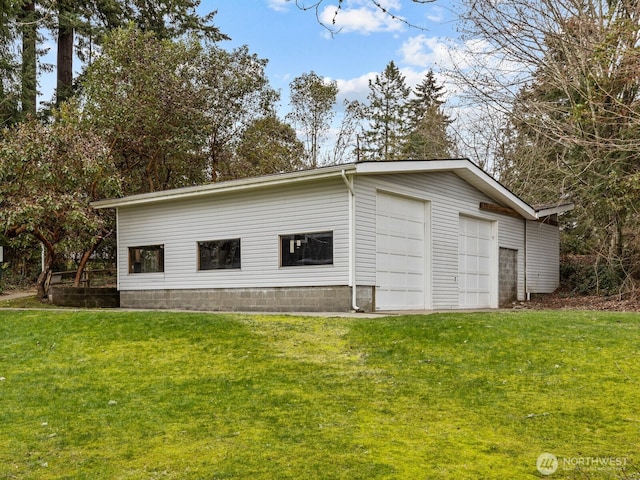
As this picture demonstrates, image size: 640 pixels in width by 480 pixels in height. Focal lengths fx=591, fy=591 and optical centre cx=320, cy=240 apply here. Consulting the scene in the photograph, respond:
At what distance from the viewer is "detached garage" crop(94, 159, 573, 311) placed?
1275 centimetres

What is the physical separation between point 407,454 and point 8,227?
1376cm

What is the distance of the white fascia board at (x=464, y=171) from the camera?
41.2 feet

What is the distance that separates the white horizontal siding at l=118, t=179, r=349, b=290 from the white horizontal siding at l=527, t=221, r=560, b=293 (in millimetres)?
8957

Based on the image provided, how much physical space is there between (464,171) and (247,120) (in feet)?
43.1

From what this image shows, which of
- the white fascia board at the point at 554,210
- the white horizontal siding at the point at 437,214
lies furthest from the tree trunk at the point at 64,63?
the white fascia board at the point at 554,210

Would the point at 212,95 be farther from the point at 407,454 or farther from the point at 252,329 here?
the point at 407,454

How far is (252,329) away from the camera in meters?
9.59

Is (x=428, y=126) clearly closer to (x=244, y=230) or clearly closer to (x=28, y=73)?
(x=28, y=73)

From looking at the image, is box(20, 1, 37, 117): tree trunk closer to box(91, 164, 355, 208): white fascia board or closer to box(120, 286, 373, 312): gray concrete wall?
box(91, 164, 355, 208): white fascia board

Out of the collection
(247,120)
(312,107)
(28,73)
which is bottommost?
(247,120)

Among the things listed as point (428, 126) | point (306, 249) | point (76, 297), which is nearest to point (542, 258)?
point (306, 249)

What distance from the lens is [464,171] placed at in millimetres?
14992

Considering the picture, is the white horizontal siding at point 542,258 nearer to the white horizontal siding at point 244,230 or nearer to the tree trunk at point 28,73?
the white horizontal siding at point 244,230

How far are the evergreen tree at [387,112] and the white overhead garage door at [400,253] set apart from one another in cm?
2498
